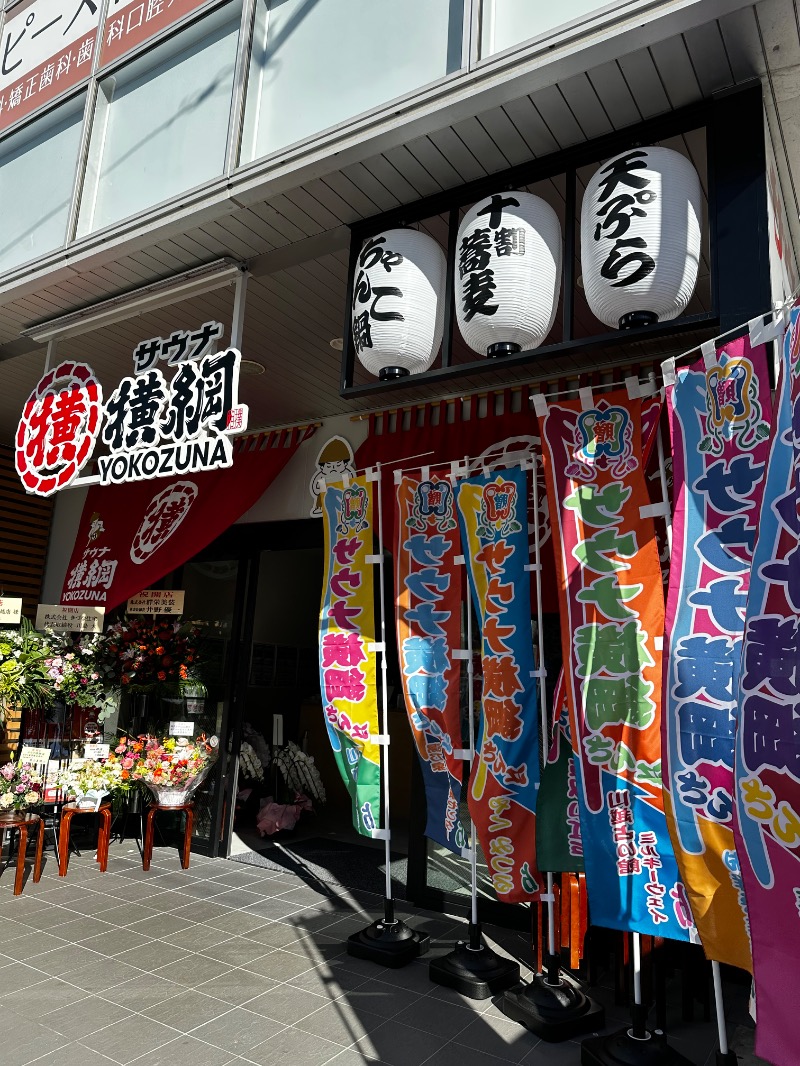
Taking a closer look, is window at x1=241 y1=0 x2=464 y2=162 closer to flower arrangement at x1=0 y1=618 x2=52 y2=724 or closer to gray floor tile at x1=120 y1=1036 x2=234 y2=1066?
gray floor tile at x1=120 y1=1036 x2=234 y2=1066

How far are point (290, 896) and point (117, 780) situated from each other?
1994 mm

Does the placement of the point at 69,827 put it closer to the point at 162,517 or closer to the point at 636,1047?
the point at 162,517

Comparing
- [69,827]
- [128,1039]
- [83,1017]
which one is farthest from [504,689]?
[69,827]

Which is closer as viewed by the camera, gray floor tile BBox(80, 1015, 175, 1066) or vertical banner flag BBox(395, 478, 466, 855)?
gray floor tile BBox(80, 1015, 175, 1066)

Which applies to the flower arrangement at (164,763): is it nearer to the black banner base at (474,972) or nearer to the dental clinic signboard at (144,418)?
the dental clinic signboard at (144,418)

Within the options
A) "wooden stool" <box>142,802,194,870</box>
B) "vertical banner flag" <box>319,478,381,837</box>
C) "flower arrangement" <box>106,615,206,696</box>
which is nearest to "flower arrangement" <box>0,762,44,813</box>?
"wooden stool" <box>142,802,194,870</box>

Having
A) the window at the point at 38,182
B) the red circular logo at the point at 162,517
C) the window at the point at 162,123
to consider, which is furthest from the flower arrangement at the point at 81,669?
the window at the point at 162,123

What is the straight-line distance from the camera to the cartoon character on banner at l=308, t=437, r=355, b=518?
7188mm

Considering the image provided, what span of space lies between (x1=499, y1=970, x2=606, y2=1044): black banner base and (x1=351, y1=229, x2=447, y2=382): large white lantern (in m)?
3.60

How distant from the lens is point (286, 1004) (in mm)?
4215

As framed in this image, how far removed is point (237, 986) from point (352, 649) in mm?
2234

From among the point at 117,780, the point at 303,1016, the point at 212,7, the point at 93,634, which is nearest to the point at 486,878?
the point at 303,1016

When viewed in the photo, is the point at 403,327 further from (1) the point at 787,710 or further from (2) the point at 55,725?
(2) the point at 55,725

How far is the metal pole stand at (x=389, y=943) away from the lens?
4.77m
